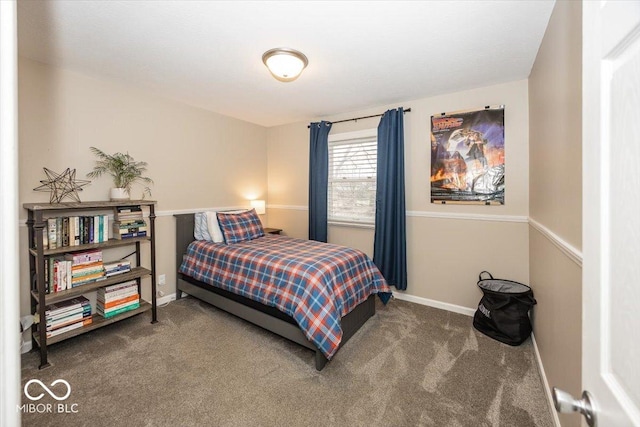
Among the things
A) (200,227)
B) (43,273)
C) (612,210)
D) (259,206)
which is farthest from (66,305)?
(612,210)

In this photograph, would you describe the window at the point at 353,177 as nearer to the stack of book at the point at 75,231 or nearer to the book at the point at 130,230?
the book at the point at 130,230

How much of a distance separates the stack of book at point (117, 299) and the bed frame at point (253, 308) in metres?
0.61

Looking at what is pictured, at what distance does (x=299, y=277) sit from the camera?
87.5 inches

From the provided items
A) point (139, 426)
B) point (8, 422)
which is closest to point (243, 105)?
point (139, 426)

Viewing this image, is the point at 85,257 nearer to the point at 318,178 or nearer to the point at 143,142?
the point at 143,142

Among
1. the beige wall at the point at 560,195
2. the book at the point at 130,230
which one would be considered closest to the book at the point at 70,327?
the book at the point at 130,230

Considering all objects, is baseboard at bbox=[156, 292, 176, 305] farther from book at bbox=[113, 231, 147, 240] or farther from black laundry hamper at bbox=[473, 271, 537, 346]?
black laundry hamper at bbox=[473, 271, 537, 346]

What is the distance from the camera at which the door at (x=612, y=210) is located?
1.52 ft

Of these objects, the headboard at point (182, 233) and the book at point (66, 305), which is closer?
the book at point (66, 305)

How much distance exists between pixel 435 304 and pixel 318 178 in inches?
88.1

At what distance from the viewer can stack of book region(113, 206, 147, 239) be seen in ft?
8.65

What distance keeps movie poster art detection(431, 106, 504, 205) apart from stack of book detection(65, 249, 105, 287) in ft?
11.4

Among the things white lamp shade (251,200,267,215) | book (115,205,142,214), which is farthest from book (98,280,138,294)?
white lamp shade (251,200,267,215)

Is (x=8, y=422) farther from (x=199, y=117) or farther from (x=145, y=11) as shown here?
(x=199, y=117)
